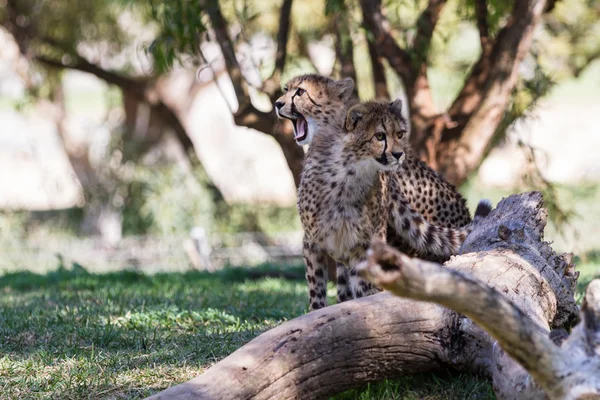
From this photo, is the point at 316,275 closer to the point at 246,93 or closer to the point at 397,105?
the point at 397,105

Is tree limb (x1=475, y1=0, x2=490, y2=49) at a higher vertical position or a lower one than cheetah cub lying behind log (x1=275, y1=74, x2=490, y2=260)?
→ higher

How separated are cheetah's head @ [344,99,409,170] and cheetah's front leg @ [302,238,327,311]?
49 centimetres

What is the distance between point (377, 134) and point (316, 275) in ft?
2.32

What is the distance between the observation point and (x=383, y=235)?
3.75 meters

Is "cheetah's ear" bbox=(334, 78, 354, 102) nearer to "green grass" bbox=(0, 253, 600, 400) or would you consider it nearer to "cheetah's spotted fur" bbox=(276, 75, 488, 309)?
"cheetah's spotted fur" bbox=(276, 75, 488, 309)

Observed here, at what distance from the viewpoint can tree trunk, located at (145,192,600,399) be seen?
2.09m

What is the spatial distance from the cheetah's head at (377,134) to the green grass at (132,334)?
2.87 feet

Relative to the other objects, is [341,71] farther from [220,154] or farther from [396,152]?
[220,154]

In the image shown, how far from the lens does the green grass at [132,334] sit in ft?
9.20

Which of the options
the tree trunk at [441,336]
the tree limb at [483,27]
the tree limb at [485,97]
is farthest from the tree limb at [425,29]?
the tree trunk at [441,336]

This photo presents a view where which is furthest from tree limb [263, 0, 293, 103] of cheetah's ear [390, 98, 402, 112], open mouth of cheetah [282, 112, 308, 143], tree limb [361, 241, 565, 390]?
tree limb [361, 241, 565, 390]

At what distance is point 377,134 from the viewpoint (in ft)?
11.8

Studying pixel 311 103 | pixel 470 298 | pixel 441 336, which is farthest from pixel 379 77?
pixel 470 298

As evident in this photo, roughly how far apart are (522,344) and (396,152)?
5.09 ft
